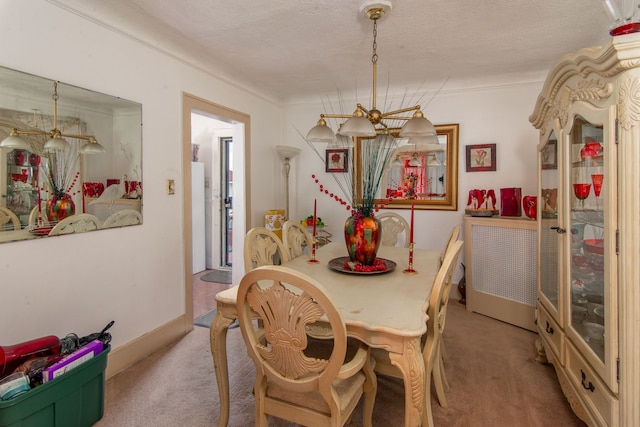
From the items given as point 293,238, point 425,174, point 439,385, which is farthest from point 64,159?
point 425,174

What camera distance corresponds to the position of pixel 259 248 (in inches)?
84.3

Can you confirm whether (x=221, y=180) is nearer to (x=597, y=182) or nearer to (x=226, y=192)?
(x=226, y=192)

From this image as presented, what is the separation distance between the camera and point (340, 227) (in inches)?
168

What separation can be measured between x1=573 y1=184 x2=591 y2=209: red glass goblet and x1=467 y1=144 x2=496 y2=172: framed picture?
72.4 inches

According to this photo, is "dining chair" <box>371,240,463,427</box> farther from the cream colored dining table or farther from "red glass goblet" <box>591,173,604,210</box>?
"red glass goblet" <box>591,173,604,210</box>

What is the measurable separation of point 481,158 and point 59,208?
3.65 metres

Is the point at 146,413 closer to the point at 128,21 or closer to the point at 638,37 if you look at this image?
the point at 128,21

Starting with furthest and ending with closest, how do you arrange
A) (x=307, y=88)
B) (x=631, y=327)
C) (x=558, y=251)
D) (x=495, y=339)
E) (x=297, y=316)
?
(x=307, y=88), (x=495, y=339), (x=558, y=251), (x=631, y=327), (x=297, y=316)

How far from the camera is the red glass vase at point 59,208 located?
6.14 feet

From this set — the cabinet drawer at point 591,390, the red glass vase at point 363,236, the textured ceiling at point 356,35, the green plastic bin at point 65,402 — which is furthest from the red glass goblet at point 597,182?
the green plastic bin at point 65,402

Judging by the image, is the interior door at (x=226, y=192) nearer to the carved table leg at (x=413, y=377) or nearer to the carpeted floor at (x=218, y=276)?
the carpeted floor at (x=218, y=276)

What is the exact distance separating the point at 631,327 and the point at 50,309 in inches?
108

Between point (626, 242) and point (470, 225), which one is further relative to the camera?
point (470, 225)

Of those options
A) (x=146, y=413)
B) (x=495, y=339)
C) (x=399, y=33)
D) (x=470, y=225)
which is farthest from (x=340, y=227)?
(x=146, y=413)
